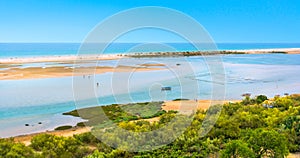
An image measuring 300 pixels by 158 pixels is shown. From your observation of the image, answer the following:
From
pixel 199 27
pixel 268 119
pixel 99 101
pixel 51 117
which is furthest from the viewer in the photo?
pixel 99 101

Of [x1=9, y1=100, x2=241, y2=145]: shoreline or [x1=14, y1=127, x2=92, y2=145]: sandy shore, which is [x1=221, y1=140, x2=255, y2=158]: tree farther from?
[x1=14, y1=127, x2=92, y2=145]: sandy shore

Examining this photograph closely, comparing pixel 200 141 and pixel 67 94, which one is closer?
pixel 200 141

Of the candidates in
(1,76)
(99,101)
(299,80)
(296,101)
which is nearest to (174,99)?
(99,101)

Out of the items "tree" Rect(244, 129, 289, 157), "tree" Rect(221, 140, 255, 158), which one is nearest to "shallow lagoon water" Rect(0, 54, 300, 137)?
"tree" Rect(221, 140, 255, 158)

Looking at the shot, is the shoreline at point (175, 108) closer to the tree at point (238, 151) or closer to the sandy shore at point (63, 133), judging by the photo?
the sandy shore at point (63, 133)

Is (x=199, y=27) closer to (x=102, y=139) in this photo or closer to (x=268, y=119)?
(x=102, y=139)

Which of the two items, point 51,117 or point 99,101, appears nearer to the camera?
point 51,117

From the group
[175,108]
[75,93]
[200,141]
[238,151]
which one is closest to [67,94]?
[75,93]

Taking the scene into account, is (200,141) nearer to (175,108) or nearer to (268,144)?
(268,144)

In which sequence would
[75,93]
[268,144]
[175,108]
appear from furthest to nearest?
[75,93]
[175,108]
[268,144]

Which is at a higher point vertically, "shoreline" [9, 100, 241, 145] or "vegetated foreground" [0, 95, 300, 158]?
"vegetated foreground" [0, 95, 300, 158]

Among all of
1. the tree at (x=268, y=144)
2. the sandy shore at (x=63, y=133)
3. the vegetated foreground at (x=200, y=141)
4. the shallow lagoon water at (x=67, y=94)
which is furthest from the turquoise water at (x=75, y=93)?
the tree at (x=268, y=144)
